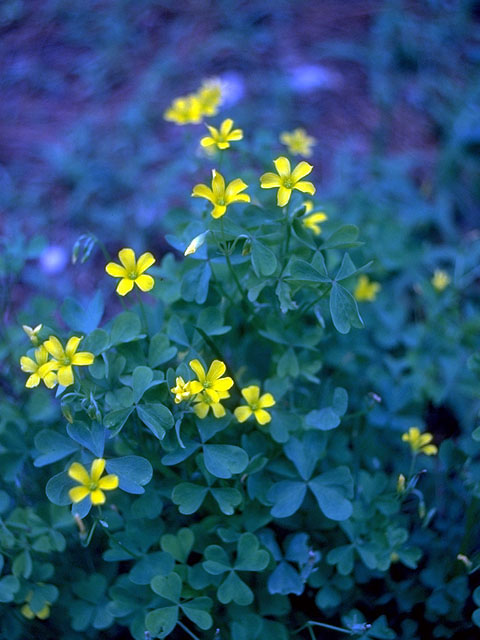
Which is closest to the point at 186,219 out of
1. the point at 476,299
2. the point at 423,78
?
the point at 476,299

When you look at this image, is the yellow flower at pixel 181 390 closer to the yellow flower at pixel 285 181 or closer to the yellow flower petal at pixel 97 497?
the yellow flower petal at pixel 97 497

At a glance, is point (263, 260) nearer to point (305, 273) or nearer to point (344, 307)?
point (305, 273)

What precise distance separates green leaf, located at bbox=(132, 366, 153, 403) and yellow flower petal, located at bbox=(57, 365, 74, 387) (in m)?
0.15

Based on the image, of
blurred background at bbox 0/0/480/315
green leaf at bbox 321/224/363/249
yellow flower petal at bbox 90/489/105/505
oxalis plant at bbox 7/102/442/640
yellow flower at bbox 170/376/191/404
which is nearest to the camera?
yellow flower petal at bbox 90/489/105/505

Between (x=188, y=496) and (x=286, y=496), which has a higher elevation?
(x=188, y=496)

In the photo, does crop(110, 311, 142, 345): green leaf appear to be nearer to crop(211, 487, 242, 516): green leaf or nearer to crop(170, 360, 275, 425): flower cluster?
crop(170, 360, 275, 425): flower cluster

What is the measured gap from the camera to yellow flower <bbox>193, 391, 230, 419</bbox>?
1439 millimetres

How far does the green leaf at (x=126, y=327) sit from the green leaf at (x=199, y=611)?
65cm

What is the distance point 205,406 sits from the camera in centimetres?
147

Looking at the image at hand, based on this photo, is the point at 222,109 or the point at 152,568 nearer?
the point at 152,568

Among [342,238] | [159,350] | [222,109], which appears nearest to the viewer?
[159,350]

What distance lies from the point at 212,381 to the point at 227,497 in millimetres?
308

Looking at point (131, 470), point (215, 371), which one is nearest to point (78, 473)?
point (131, 470)

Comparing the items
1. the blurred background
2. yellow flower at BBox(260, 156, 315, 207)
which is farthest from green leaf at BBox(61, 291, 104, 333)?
the blurred background
